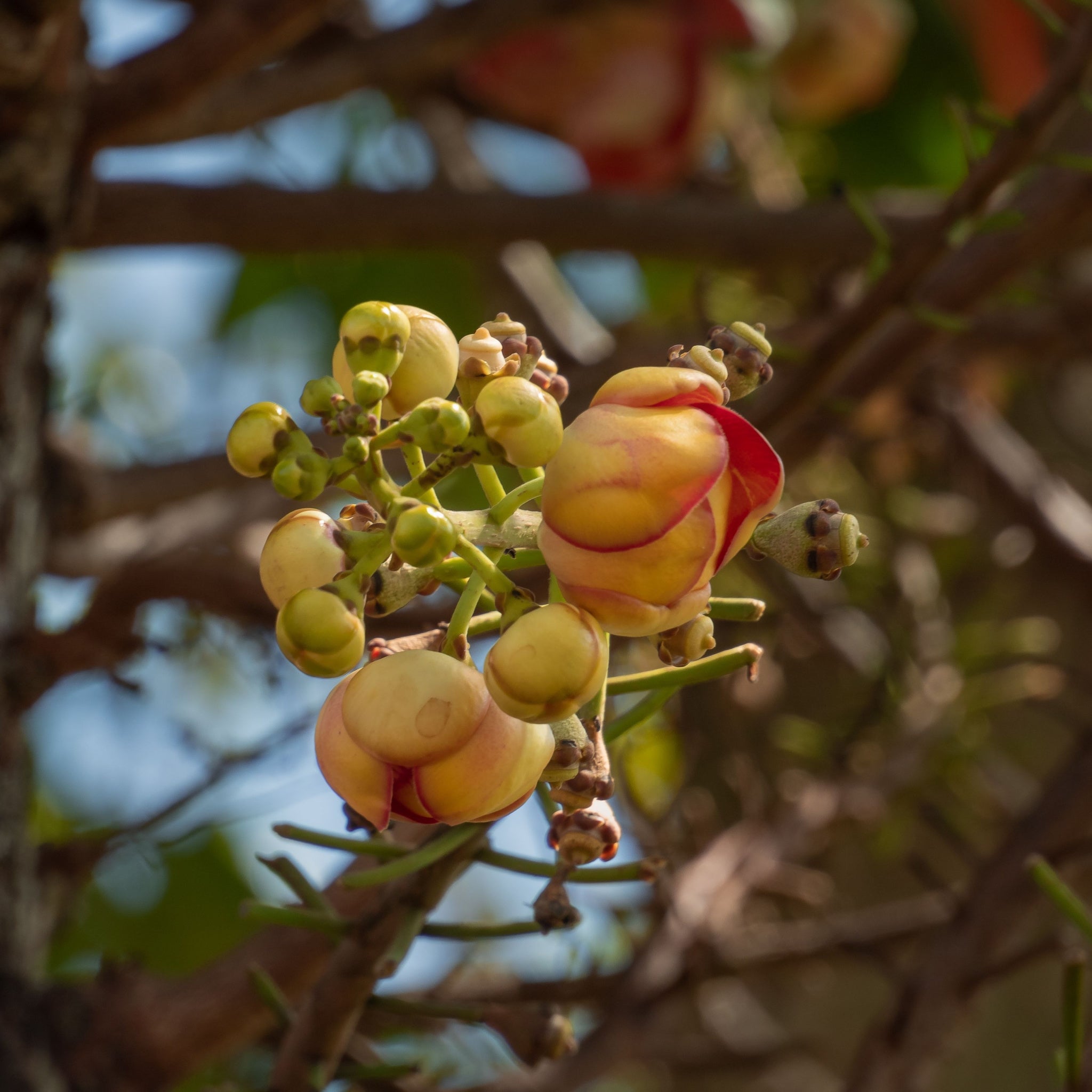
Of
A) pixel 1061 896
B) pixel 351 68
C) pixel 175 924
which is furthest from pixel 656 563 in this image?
pixel 175 924

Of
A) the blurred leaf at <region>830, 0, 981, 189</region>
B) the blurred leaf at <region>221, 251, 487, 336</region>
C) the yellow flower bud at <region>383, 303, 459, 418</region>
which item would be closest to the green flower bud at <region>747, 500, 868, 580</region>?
the yellow flower bud at <region>383, 303, 459, 418</region>

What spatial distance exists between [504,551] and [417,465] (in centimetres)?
4

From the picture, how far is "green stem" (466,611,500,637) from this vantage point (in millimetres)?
397

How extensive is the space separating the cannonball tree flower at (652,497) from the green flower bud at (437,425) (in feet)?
0.09

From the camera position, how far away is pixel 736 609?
1.30 feet

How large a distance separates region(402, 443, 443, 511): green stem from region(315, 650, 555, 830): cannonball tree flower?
0.04 meters

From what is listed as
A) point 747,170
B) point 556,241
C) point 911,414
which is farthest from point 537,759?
point 747,170

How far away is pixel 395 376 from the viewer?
1.23ft

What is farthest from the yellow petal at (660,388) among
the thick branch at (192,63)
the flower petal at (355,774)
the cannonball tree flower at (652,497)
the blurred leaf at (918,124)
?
the blurred leaf at (918,124)

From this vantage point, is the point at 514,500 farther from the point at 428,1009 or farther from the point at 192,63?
the point at 192,63

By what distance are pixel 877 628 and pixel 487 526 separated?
1.25 m

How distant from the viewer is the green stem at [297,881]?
1.52ft

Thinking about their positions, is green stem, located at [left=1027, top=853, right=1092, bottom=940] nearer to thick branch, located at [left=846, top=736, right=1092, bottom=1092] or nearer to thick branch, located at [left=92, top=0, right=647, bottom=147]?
thick branch, located at [left=846, top=736, right=1092, bottom=1092]

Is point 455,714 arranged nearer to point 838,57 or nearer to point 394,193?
point 394,193
